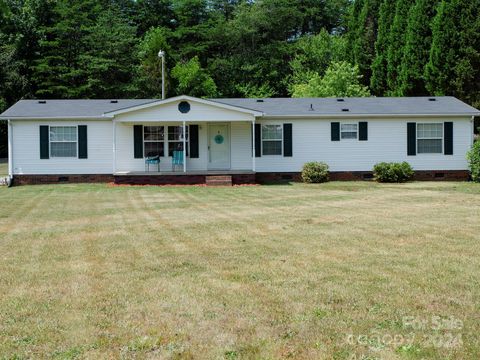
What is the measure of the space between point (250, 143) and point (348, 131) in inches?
158

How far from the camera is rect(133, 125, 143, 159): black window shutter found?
22.1 m

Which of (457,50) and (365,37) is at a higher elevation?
(365,37)

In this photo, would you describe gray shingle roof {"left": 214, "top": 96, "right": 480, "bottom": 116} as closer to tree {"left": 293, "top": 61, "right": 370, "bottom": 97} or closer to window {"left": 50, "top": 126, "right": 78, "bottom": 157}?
window {"left": 50, "top": 126, "right": 78, "bottom": 157}

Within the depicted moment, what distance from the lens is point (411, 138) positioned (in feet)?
73.0

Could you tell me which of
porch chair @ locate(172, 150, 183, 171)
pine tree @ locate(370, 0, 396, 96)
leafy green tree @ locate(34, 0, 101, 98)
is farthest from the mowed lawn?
leafy green tree @ locate(34, 0, 101, 98)

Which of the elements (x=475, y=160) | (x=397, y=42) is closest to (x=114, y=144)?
(x=475, y=160)

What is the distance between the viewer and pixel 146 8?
49312 mm

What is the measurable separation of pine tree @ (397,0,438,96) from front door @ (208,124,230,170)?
46.1 feet

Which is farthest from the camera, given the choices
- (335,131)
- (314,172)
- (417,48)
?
(417,48)

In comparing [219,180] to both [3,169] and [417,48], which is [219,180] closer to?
[3,169]

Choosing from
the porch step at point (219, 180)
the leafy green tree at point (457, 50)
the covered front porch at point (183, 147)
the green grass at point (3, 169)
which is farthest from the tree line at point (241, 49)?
the porch step at point (219, 180)

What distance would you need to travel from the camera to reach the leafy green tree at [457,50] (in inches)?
1099

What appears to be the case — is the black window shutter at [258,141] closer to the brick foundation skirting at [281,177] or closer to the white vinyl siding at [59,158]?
the brick foundation skirting at [281,177]

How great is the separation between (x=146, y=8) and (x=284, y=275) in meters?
47.1
